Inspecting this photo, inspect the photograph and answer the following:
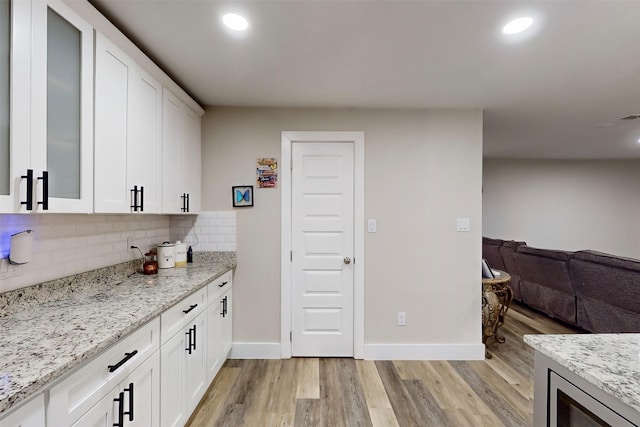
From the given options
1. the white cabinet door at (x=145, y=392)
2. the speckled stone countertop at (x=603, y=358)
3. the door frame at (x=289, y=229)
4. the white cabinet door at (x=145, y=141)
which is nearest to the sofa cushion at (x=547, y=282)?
the door frame at (x=289, y=229)

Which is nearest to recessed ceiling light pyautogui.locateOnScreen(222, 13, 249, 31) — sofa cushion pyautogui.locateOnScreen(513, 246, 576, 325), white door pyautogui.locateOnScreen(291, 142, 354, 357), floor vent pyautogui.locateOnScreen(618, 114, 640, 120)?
white door pyautogui.locateOnScreen(291, 142, 354, 357)

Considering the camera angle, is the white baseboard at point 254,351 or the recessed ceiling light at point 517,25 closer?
the recessed ceiling light at point 517,25

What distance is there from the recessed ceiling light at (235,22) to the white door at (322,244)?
4.30 ft

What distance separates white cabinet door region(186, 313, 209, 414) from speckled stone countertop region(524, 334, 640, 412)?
185 centimetres

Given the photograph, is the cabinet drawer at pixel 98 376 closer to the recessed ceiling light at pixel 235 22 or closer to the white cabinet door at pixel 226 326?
the white cabinet door at pixel 226 326

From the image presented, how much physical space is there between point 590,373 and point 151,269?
246cm

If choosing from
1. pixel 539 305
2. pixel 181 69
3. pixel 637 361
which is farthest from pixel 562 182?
pixel 181 69

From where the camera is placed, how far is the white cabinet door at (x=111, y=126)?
1.51 metres

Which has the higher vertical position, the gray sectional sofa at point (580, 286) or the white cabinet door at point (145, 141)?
the white cabinet door at point (145, 141)

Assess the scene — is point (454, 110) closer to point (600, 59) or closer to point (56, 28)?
point (600, 59)

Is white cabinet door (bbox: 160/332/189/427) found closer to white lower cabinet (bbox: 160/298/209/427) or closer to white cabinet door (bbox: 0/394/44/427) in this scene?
white lower cabinet (bbox: 160/298/209/427)

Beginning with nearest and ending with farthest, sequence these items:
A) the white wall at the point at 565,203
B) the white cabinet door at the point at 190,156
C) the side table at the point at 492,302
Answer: the white cabinet door at the point at 190,156
the side table at the point at 492,302
the white wall at the point at 565,203

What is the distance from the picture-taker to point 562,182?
5.89m

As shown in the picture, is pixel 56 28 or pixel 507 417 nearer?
pixel 56 28
